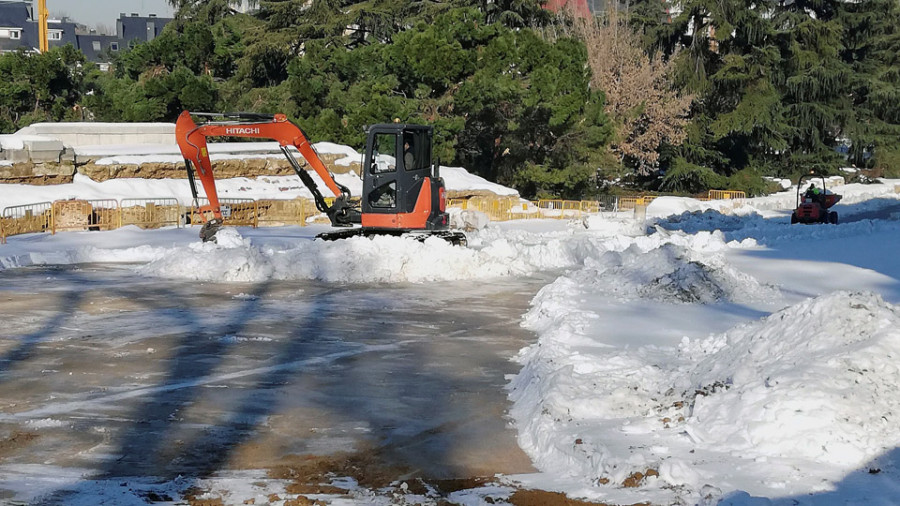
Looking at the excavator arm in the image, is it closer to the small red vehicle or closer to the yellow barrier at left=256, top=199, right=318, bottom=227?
the yellow barrier at left=256, top=199, right=318, bottom=227

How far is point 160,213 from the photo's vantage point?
1249 inches

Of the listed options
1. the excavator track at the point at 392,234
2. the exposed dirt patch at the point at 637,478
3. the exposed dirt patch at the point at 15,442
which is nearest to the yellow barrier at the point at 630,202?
the excavator track at the point at 392,234

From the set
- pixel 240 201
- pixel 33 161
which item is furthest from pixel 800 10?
pixel 33 161

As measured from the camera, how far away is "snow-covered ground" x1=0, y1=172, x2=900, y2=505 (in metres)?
7.92

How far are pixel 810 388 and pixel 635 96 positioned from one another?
50187 mm

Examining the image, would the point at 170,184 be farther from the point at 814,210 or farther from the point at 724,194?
the point at 724,194

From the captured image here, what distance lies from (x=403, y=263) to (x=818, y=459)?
14971mm

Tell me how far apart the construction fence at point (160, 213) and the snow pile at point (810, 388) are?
17.7m

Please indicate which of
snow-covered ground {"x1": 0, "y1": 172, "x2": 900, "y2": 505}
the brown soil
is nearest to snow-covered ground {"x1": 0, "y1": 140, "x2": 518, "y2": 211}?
snow-covered ground {"x1": 0, "y1": 172, "x2": 900, "y2": 505}

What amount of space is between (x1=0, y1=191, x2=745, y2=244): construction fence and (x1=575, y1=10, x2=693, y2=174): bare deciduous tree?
641 inches

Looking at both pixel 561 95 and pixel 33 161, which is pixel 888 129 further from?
pixel 33 161

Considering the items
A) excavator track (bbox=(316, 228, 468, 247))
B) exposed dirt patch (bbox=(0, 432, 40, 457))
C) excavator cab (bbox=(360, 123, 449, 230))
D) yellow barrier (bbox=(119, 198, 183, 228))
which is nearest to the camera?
exposed dirt patch (bbox=(0, 432, 40, 457))

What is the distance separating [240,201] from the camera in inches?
1398

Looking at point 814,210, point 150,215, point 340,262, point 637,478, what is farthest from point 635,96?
point 637,478
